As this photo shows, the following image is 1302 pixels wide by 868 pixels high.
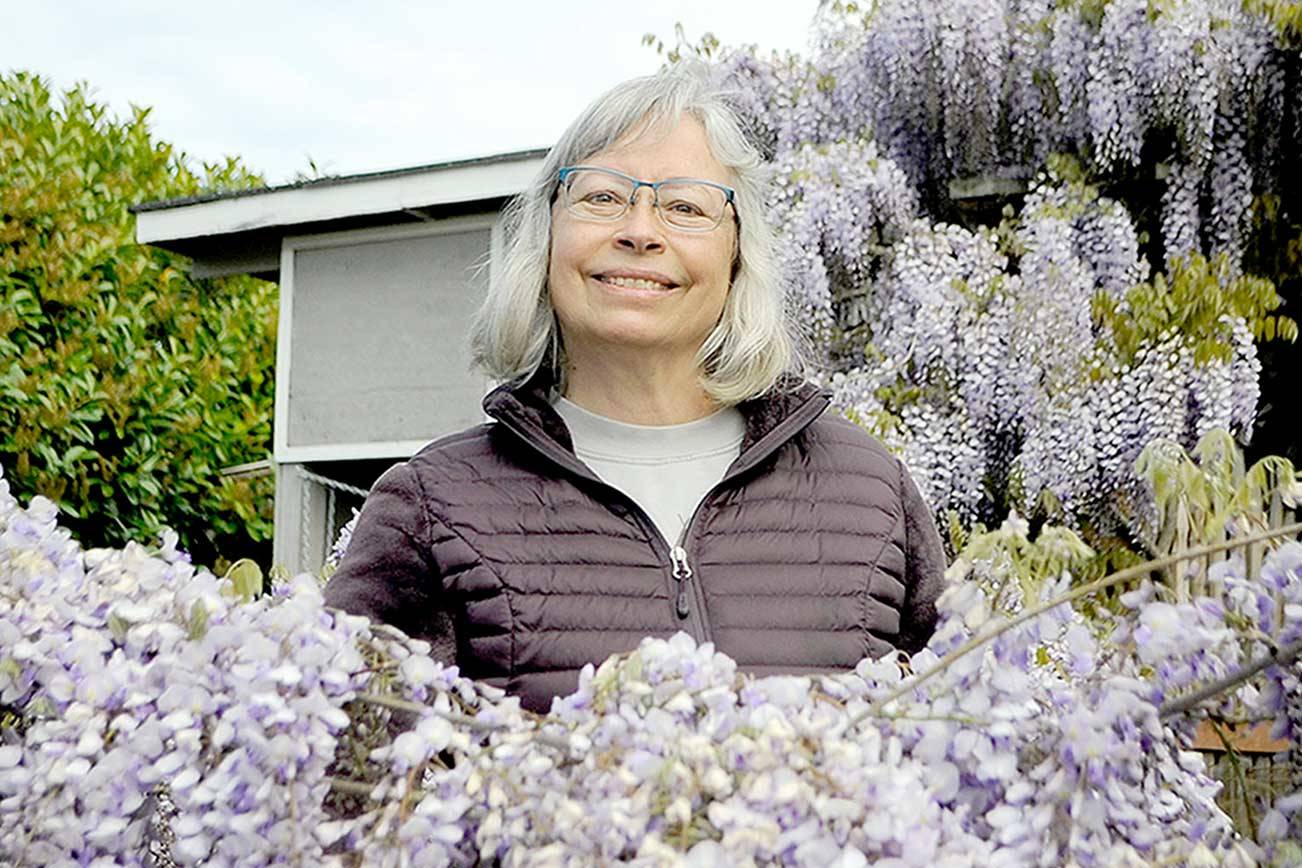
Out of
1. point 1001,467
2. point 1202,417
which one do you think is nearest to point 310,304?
point 1001,467

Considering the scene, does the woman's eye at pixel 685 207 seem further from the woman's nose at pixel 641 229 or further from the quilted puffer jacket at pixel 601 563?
the quilted puffer jacket at pixel 601 563

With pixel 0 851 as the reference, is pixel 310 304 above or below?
above

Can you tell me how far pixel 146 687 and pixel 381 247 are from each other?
259 inches

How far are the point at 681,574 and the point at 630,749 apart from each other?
90 centimetres

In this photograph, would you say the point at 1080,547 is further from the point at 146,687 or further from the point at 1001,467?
the point at 1001,467

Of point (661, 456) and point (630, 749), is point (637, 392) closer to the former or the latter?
point (661, 456)

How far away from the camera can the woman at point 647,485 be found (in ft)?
5.26

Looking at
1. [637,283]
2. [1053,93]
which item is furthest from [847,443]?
[1053,93]

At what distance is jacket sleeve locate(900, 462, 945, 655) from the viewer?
5.73 feet

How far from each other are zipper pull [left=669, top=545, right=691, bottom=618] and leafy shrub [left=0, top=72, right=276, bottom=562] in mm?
5647

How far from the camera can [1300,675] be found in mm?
774

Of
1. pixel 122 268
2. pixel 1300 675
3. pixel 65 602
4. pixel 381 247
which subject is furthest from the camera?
pixel 122 268

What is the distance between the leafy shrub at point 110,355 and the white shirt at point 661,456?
17.9 feet

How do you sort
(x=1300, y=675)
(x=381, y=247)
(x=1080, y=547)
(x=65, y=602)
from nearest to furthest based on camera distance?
1. (x=1300, y=675)
2. (x=65, y=602)
3. (x=1080, y=547)
4. (x=381, y=247)
